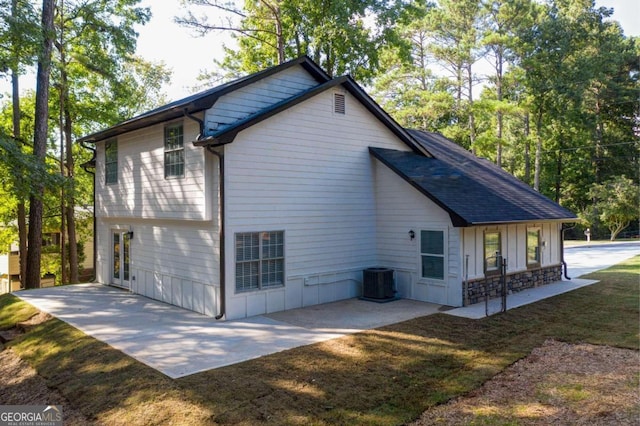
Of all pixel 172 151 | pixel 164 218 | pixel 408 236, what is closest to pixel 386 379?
pixel 408 236

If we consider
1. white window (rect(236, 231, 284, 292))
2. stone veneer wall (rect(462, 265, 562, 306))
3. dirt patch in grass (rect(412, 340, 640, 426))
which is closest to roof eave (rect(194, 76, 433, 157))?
white window (rect(236, 231, 284, 292))

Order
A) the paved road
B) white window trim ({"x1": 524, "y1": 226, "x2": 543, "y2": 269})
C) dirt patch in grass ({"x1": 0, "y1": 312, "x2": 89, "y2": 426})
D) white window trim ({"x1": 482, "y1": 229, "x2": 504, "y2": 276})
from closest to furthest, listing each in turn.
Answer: dirt patch in grass ({"x1": 0, "y1": 312, "x2": 89, "y2": 426})
white window trim ({"x1": 482, "y1": 229, "x2": 504, "y2": 276})
white window trim ({"x1": 524, "y1": 226, "x2": 543, "y2": 269})
the paved road

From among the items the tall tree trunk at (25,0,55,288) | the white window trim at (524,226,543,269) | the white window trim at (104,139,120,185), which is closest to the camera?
the white window trim at (524,226,543,269)

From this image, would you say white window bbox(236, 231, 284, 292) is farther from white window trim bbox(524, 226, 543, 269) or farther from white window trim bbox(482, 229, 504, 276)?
white window trim bbox(524, 226, 543, 269)

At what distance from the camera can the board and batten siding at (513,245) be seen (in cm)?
1058

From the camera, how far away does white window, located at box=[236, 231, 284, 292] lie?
30.8 feet

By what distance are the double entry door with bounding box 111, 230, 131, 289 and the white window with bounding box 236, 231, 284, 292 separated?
476 centimetres

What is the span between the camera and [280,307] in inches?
394

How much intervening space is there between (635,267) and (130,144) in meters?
17.8

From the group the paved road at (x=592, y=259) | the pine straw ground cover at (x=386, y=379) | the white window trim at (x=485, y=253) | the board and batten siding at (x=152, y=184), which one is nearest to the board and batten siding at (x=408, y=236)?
the white window trim at (x=485, y=253)

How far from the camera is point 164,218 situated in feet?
34.5

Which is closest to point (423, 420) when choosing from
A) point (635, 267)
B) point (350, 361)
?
point (350, 361)

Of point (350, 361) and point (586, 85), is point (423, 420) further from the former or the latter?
point (586, 85)

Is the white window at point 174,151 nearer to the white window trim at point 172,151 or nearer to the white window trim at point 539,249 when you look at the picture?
the white window trim at point 172,151
